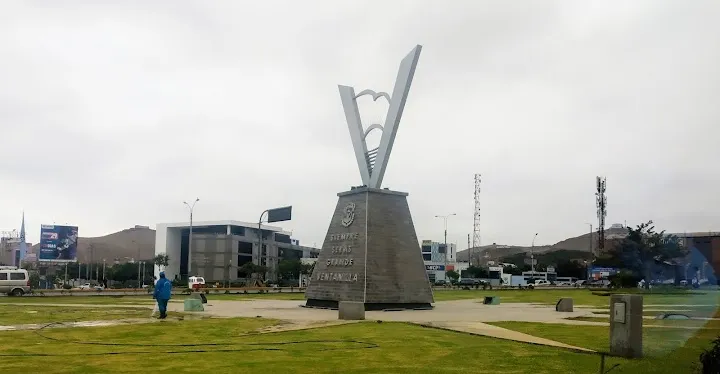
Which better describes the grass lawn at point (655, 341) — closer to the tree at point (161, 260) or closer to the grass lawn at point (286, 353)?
the grass lawn at point (286, 353)

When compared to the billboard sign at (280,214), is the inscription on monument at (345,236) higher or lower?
lower

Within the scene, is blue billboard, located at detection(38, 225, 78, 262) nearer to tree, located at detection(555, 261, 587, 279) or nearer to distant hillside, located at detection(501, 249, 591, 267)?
tree, located at detection(555, 261, 587, 279)

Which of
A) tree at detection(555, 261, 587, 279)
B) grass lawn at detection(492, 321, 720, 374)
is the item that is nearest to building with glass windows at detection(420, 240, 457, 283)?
tree at detection(555, 261, 587, 279)

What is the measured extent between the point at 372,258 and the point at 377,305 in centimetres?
218

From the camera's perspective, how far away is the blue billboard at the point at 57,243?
279ft

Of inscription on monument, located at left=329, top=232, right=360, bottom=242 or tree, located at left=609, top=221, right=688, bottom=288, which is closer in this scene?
inscription on monument, located at left=329, top=232, right=360, bottom=242

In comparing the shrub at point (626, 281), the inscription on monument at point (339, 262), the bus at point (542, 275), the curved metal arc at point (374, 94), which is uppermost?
the curved metal arc at point (374, 94)

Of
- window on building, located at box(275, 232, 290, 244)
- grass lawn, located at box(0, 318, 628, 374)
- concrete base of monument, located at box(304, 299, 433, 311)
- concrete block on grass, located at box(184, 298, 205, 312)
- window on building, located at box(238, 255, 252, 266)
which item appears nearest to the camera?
grass lawn, located at box(0, 318, 628, 374)

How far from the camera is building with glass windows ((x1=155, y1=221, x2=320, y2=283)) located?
113 m

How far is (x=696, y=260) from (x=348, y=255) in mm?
18928

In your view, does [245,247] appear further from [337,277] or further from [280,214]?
[337,277]

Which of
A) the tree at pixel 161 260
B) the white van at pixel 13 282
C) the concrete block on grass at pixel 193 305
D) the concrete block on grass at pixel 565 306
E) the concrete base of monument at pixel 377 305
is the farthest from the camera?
the tree at pixel 161 260

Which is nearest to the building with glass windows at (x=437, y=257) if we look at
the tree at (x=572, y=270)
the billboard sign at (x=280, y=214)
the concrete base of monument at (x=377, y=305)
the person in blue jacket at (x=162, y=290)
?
the tree at (x=572, y=270)

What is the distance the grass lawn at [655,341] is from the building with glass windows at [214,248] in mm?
94959
